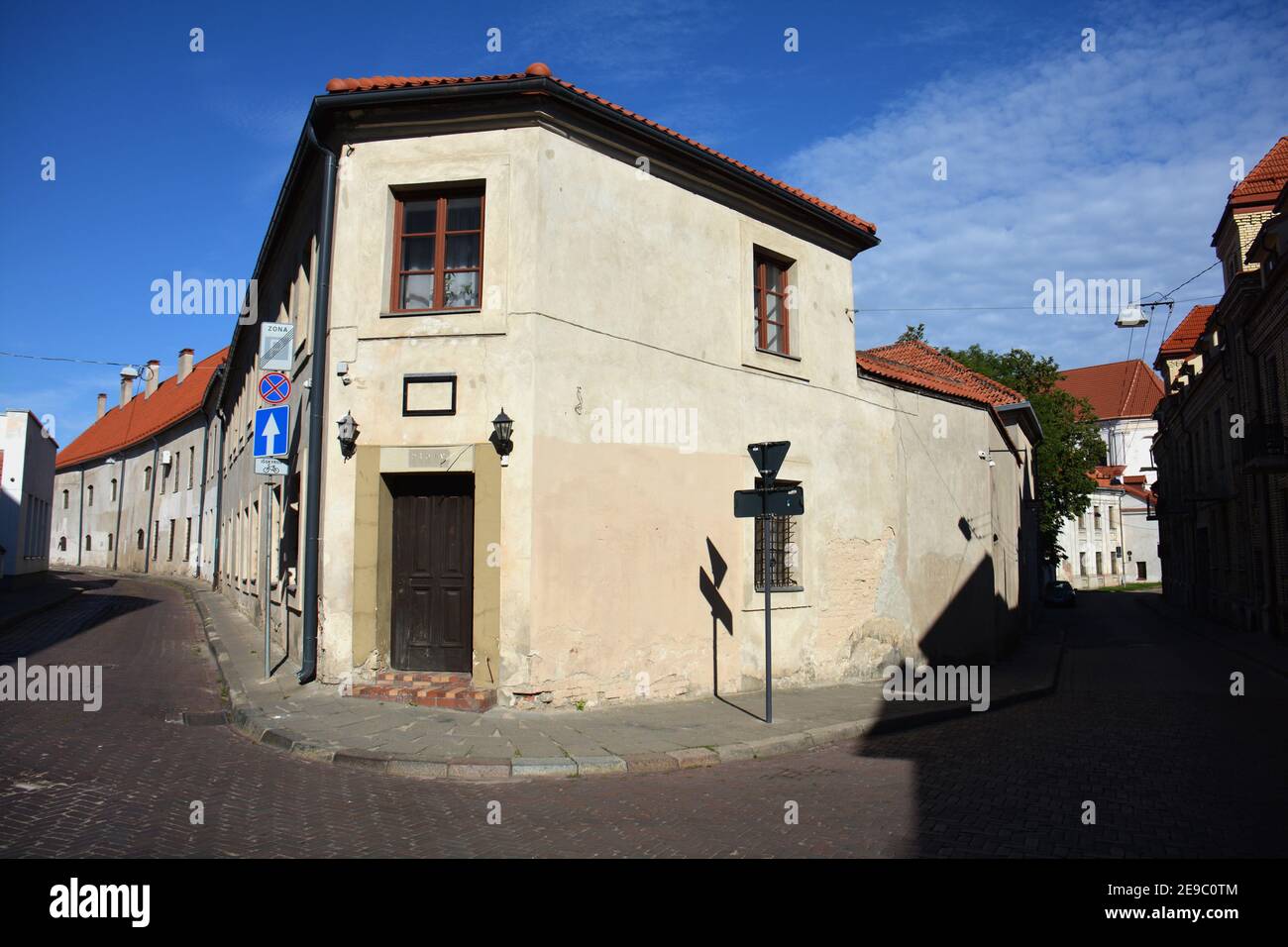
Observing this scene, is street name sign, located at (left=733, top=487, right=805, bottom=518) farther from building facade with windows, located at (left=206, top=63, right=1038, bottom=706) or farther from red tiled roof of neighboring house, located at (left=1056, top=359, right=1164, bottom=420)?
red tiled roof of neighboring house, located at (left=1056, top=359, right=1164, bottom=420)

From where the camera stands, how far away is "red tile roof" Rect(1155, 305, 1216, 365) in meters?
39.1

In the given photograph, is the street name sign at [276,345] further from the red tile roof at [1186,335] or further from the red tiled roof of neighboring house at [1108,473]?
the red tiled roof of neighboring house at [1108,473]

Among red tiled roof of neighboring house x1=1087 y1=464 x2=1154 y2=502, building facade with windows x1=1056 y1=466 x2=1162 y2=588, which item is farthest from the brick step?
red tiled roof of neighboring house x1=1087 y1=464 x2=1154 y2=502

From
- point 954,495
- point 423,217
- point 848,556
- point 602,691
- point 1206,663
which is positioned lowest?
point 1206,663

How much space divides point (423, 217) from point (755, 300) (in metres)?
5.12

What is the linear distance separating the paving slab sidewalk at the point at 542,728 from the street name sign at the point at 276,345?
420cm

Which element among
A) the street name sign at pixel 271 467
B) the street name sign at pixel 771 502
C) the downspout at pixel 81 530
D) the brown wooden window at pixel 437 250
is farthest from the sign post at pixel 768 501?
the downspout at pixel 81 530

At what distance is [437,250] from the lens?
1043cm

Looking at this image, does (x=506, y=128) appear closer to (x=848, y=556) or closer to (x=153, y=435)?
(x=848, y=556)

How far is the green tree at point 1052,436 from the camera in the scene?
125 feet

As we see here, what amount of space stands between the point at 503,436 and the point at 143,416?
45.2m

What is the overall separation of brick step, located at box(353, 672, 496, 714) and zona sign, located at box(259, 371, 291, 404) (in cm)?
395
